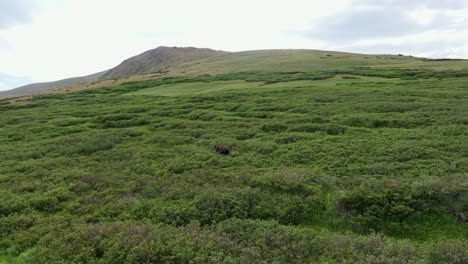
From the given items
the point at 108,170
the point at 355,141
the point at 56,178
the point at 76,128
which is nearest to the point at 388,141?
the point at 355,141

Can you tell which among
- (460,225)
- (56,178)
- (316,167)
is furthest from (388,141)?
(56,178)

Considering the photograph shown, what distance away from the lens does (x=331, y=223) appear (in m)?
14.4

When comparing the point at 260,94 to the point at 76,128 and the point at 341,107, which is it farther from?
the point at 76,128

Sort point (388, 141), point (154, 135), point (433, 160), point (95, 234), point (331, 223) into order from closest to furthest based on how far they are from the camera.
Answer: point (95, 234) → point (331, 223) → point (433, 160) → point (388, 141) → point (154, 135)

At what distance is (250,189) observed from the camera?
16.6 metres

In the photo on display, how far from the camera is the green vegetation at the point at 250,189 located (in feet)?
39.9

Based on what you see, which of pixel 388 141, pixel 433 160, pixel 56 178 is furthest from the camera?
pixel 388 141

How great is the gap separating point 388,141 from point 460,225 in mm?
10736

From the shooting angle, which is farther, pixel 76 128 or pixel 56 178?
pixel 76 128

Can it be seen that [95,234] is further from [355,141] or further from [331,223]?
[355,141]

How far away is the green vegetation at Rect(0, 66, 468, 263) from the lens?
39.9 feet

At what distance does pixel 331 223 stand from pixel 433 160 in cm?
815

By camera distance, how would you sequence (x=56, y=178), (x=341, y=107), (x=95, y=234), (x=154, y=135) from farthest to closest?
(x=341, y=107)
(x=154, y=135)
(x=56, y=178)
(x=95, y=234)

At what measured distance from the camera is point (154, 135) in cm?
3031
